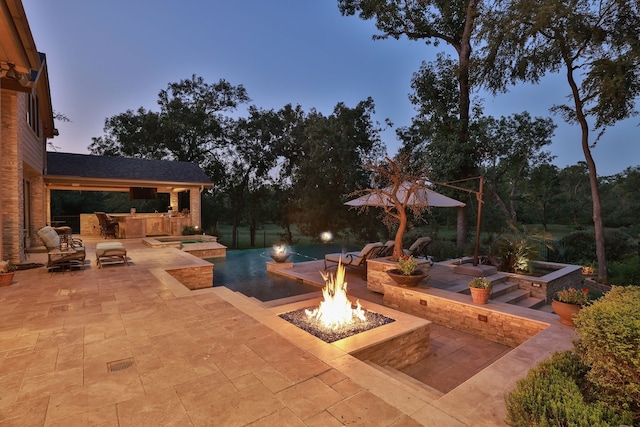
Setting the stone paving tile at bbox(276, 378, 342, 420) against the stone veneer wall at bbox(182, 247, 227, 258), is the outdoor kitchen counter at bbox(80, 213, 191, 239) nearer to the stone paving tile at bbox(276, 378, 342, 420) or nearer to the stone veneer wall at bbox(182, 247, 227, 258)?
the stone veneer wall at bbox(182, 247, 227, 258)

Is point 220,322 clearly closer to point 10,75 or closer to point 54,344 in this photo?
point 54,344

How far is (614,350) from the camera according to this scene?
210cm

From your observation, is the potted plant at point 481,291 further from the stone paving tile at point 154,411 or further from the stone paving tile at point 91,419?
the stone paving tile at point 91,419

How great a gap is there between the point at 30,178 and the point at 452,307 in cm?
1426

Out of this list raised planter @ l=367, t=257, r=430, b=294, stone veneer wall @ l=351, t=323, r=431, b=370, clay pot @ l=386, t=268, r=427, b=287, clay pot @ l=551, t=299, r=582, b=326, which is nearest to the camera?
stone veneer wall @ l=351, t=323, r=431, b=370

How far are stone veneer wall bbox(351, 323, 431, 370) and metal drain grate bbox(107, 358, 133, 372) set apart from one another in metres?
2.26

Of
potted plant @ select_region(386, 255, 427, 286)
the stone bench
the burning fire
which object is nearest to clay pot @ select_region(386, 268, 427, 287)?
potted plant @ select_region(386, 255, 427, 286)

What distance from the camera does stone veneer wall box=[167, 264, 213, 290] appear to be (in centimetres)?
778

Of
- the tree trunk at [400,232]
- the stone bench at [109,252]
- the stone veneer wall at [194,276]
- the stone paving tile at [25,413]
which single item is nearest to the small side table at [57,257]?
the stone bench at [109,252]

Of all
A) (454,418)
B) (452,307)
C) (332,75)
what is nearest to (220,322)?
(454,418)

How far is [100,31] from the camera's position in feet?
62.5

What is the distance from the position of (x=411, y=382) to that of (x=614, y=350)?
1859mm

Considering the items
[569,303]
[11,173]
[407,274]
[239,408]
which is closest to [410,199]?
[407,274]

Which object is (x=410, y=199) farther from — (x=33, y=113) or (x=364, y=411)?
(x=33, y=113)
